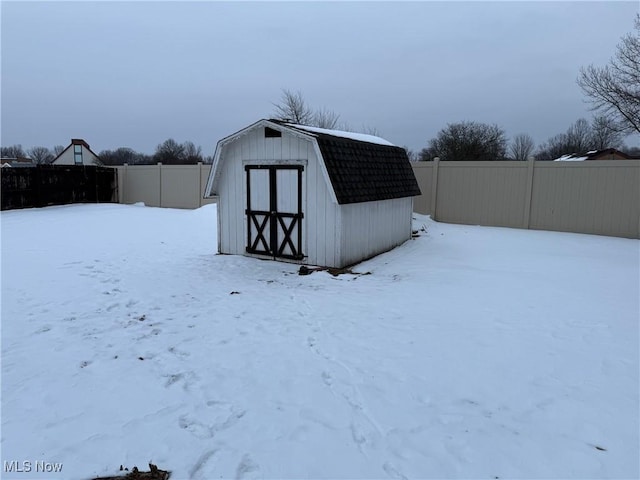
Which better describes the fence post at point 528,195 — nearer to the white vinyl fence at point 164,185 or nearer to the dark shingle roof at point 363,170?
the dark shingle roof at point 363,170

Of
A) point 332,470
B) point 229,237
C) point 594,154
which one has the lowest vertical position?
point 332,470

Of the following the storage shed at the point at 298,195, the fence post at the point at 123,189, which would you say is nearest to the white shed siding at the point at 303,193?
the storage shed at the point at 298,195

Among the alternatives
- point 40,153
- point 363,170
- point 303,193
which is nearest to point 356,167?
point 363,170

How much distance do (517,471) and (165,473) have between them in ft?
6.88

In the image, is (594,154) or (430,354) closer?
(430,354)

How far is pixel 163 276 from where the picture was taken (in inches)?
294

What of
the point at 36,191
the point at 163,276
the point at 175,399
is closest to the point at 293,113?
the point at 36,191

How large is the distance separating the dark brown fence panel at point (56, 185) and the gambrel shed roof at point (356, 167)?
1280 cm

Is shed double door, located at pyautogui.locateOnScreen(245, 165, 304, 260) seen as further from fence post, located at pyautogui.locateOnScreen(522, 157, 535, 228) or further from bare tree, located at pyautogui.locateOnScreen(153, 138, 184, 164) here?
bare tree, located at pyautogui.locateOnScreen(153, 138, 184, 164)

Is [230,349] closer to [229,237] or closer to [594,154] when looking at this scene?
[229,237]

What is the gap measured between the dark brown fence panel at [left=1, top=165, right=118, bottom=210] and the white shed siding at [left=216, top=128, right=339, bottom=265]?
12858 millimetres

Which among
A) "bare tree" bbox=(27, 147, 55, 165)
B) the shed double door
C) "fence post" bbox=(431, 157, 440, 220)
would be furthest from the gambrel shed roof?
"bare tree" bbox=(27, 147, 55, 165)

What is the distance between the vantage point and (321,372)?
3.89 meters

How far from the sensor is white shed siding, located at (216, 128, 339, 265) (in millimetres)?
8109
